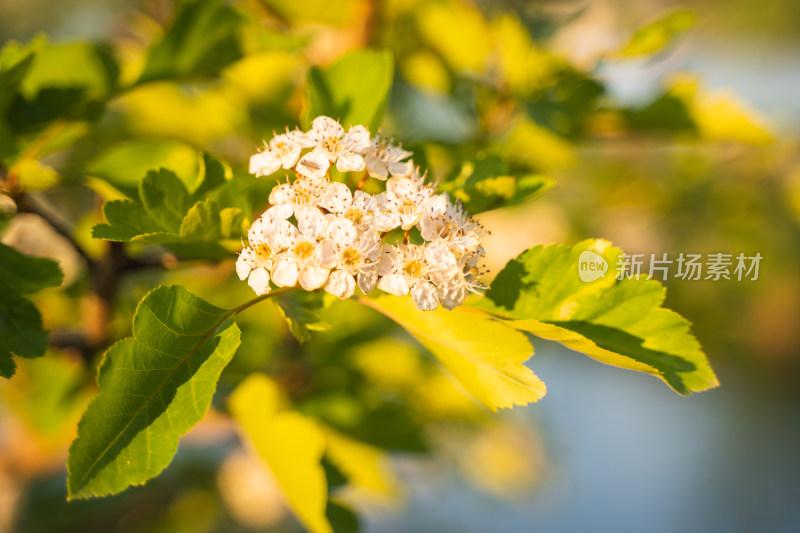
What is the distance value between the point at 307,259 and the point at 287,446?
281 millimetres

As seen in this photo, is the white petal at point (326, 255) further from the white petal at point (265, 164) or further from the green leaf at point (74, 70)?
the green leaf at point (74, 70)

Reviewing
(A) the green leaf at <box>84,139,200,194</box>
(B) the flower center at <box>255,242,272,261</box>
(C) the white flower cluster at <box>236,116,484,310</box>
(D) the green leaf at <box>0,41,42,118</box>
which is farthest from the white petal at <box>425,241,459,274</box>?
(D) the green leaf at <box>0,41,42,118</box>

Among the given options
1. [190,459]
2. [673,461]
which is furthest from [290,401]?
[673,461]

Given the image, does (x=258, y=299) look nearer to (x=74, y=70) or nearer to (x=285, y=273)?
(x=285, y=273)

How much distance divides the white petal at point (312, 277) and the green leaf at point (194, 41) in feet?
1.13

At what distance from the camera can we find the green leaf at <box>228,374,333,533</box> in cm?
52

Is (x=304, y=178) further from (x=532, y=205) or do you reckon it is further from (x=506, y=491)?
(x=506, y=491)

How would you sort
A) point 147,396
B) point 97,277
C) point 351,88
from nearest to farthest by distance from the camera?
Result: point 147,396 → point 351,88 → point 97,277

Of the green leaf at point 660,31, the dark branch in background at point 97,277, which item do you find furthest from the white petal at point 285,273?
the green leaf at point 660,31

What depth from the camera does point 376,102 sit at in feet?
1.50

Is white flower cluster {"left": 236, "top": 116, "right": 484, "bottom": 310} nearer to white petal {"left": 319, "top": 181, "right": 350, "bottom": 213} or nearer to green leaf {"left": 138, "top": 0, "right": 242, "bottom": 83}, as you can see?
white petal {"left": 319, "top": 181, "right": 350, "bottom": 213}

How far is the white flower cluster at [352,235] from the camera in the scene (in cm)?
36

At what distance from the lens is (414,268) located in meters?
0.37

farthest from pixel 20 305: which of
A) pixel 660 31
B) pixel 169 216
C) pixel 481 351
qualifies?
pixel 660 31
